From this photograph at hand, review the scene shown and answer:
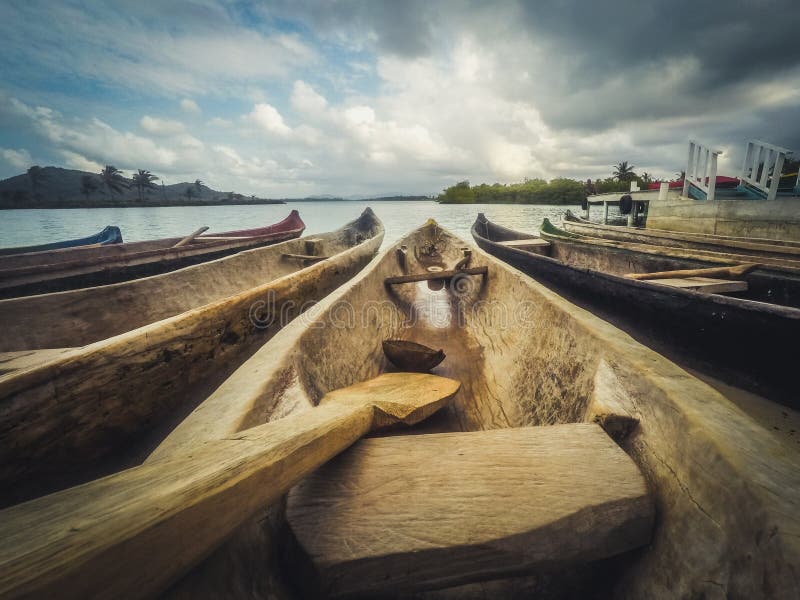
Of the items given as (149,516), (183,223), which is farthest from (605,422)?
(183,223)

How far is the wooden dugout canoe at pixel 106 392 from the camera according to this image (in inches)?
40.2

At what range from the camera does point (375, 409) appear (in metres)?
1.08

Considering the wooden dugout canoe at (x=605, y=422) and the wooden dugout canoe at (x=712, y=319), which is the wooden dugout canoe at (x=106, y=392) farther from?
the wooden dugout canoe at (x=712, y=319)

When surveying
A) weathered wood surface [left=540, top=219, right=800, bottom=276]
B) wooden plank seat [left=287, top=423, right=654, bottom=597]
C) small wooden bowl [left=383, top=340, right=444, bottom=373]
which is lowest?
small wooden bowl [left=383, top=340, right=444, bottom=373]

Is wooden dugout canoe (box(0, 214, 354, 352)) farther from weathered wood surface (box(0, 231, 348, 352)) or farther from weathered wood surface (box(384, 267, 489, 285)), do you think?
weathered wood surface (box(384, 267, 489, 285))

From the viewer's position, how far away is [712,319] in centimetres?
212

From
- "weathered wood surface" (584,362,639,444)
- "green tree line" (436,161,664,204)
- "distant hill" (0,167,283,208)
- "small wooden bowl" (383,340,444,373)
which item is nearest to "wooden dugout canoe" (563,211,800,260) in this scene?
"weathered wood surface" (584,362,639,444)

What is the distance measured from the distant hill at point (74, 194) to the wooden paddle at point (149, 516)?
295 feet

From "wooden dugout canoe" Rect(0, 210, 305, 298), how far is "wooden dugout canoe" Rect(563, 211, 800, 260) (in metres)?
8.04

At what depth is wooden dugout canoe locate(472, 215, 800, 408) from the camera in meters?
1.80

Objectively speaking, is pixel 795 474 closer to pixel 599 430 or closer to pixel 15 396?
pixel 599 430

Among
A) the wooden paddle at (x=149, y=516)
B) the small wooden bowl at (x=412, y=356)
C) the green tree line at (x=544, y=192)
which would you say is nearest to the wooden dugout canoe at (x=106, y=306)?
the wooden paddle at (x=149, y=516)

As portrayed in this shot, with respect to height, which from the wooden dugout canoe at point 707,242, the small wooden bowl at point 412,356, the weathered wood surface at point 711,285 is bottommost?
the small wooden bowl at point 412,356

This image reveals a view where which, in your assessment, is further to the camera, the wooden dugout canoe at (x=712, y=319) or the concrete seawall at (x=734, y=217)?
the concrete seawall at (x=734, y=217)
